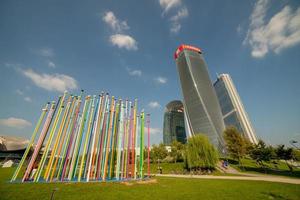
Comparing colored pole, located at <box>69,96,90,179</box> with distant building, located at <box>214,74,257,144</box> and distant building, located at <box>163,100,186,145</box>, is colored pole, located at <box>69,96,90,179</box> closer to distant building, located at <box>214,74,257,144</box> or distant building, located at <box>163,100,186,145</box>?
distant building, located at <box>214,74,257,144</box>

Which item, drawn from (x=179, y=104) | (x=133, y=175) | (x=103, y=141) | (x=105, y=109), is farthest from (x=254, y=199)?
(x=179, y=104)

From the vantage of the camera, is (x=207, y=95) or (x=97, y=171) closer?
(x=97, y=171)

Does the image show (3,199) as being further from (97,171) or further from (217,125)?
(217,125)

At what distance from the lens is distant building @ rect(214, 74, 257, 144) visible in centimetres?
12462

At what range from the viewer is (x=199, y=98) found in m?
92.2

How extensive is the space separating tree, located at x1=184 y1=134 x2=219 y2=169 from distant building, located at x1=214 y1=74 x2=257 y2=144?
10345cm

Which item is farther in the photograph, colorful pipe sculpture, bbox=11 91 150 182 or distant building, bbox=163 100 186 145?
distant building, bbox=163 100 186 145

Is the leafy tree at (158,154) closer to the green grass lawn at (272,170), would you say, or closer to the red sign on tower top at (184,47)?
the green grass lawn at (272,170)

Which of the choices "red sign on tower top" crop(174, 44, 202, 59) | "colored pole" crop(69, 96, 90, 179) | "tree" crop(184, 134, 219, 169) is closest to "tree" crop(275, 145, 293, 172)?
"tree" crop(184, 134, 219, 169)

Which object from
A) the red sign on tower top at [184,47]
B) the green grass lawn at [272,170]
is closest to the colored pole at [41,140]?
the green grass lawn at [272,170]

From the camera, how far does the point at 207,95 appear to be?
9594 cm

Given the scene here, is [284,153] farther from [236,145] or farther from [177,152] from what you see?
[177,152]

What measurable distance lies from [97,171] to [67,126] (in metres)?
6.74

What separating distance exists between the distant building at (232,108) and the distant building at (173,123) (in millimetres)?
55200
